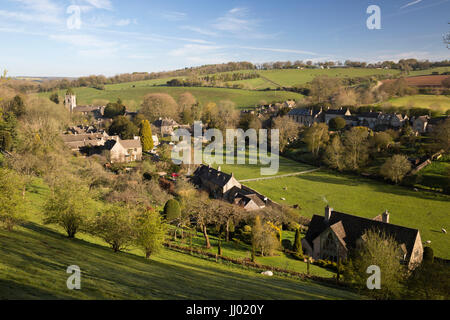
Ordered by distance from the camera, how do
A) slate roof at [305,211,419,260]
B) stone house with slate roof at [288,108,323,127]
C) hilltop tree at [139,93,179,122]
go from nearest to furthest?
slate roof at [305,211,419,260] → stone house with slate roof at [288,108,323,127] → hilltop tree at [139,93,179,122]

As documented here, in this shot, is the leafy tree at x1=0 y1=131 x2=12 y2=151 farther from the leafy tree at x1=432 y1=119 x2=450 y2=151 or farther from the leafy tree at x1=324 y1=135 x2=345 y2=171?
the leafy tree at x1=432 y1=119 x2=450 y2=151

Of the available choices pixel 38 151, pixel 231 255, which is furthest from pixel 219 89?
pixel 231 255

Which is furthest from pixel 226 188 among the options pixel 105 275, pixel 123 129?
pixel 123 129

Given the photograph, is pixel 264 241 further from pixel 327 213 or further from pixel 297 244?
pixel 327 213

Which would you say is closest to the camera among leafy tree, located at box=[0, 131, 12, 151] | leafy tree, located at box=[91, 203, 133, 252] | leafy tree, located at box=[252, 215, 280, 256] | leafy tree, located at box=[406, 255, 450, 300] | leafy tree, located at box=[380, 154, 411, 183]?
leafy tree, located at box=[406, 255, 450, 300]

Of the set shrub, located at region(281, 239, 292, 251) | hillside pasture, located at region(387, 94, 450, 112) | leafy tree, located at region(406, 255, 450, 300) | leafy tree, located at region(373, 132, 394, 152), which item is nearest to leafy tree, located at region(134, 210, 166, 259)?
leafy tree, located at region(406, 255, 450, 300)
